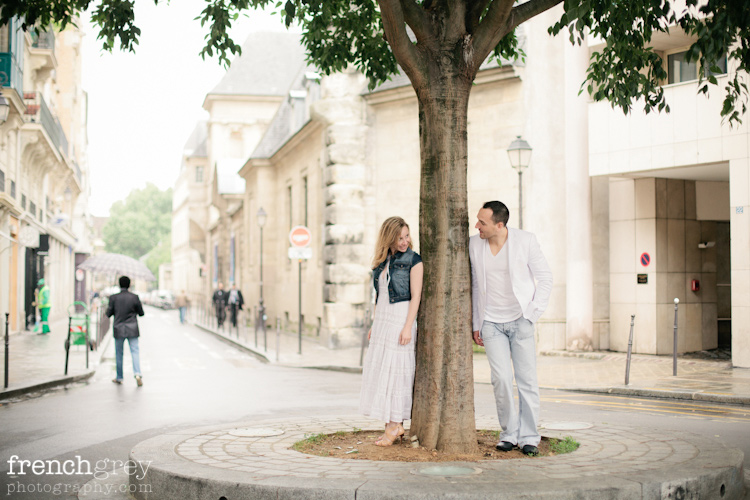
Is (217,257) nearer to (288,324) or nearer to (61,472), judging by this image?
(288,324)

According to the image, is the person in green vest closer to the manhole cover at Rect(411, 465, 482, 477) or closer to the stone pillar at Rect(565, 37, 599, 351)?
the stone pillar at Rect(565, 37, 599, 351)

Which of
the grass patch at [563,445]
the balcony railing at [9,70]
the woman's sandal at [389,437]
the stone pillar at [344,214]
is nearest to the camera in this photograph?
the grass patch at [563,445]

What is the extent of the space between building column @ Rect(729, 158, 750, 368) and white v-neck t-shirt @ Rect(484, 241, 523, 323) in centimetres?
1080

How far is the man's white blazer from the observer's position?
597 cm

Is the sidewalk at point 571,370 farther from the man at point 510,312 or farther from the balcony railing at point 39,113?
the balcony railing at point 39,113

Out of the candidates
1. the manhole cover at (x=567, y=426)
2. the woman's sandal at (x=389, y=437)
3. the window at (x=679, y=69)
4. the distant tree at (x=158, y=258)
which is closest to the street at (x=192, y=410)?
the manhole cover at (x=567, y=426)

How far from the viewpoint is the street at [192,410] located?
7.59 meters

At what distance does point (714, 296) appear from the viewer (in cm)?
1912

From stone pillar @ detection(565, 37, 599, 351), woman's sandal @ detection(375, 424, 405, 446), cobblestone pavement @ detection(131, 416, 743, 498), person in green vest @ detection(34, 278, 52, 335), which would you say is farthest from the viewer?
person in green vest @ detection(34, 278, 52, 335)

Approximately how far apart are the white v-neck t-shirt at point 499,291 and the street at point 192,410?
202cm

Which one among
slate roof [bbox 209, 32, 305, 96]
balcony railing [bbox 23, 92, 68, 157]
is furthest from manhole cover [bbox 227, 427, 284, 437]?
slate roof [bbox 209, 32, 305, 96]

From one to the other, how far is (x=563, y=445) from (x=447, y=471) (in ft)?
4.68

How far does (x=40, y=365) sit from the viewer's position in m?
16.3

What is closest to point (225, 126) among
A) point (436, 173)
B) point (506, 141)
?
point (506, 141)
